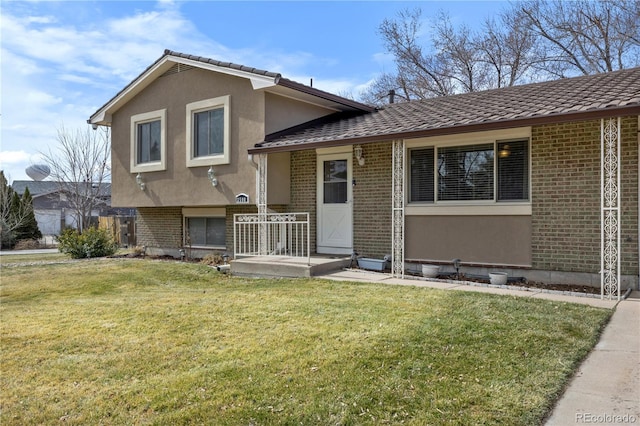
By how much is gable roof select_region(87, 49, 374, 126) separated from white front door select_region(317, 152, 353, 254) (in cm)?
173

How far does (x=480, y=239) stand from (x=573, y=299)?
2.40 meters

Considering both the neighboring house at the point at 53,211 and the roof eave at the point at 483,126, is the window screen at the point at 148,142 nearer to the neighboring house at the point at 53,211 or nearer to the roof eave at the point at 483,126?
the roof eave at the point at 483,126

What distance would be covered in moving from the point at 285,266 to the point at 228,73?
16.8ft

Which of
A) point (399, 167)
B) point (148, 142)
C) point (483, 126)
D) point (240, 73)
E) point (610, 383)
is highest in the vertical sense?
point (240, 73)

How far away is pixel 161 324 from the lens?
550 cm

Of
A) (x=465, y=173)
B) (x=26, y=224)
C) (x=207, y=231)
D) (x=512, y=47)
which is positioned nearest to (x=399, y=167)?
(x=465, y=173)

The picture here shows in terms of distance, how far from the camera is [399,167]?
27.8 feet

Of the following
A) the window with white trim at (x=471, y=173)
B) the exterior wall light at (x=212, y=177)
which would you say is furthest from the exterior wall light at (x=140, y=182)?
the window with white trim at (x=471, y=173)

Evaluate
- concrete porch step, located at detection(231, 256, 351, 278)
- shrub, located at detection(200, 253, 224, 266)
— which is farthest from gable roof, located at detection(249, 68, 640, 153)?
shrub, located at detection(200, 253, 224, 266)

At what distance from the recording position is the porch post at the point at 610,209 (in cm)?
639

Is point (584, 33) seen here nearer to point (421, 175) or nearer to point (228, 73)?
point (421, 175)

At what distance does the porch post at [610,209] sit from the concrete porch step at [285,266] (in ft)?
15.1

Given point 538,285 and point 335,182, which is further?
point 335,182

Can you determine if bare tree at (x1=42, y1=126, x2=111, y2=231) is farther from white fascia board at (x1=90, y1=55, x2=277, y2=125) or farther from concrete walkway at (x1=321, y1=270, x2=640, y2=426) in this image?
concrete walkway at (x1=321, y1=270, x2=640, y2=426)
